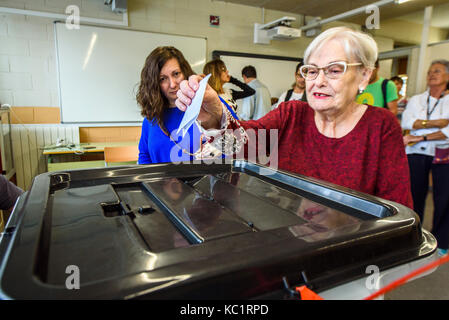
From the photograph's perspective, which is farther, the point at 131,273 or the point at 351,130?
the point at 351,130

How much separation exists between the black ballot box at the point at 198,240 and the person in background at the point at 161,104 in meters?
0.78

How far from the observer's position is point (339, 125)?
1.08 metres

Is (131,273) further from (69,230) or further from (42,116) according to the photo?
(42,116)

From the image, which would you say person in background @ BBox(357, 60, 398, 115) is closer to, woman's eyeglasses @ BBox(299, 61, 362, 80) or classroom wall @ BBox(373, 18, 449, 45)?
woman's eyeglasses @ BBox(299, 61, 362, 80)

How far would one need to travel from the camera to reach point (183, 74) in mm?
1635

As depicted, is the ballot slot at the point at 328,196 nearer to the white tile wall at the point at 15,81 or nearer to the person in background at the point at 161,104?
the person in background at the point at 161,104

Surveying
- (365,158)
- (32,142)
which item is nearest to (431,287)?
(365,158)

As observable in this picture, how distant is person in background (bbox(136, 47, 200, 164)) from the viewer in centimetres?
155

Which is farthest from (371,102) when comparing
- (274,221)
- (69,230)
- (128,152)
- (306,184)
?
(69,230)

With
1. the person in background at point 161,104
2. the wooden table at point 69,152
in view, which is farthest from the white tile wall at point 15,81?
the person in background at point 161,104

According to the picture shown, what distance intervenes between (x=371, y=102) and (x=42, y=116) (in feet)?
12.3

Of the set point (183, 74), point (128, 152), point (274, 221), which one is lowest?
point (128, 152)

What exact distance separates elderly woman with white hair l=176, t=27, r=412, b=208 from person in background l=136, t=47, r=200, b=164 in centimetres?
61
